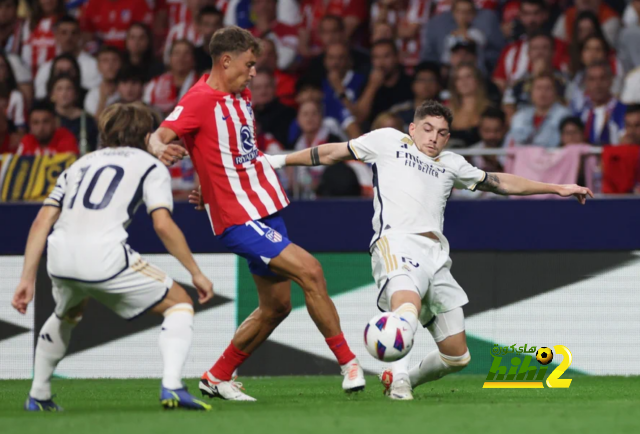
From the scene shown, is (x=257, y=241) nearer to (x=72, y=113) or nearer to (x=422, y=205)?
(x=422, y=205)

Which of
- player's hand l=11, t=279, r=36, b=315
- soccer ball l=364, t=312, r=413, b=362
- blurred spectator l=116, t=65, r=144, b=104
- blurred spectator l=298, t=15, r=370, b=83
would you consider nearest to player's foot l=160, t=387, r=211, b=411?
player's hand l=11, t=279, r=36, b=315

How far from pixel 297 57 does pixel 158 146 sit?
696 cm

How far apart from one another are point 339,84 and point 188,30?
2326mm

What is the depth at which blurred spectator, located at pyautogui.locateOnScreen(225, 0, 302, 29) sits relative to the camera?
12.8m

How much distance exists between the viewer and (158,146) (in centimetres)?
581

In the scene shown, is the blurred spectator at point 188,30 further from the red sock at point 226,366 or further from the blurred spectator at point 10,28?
the red sock at point 226,366

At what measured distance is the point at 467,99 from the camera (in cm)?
1079

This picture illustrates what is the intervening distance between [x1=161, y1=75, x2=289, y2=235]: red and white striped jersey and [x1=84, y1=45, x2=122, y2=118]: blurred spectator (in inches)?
236

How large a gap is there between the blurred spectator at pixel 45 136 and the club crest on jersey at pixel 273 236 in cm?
469

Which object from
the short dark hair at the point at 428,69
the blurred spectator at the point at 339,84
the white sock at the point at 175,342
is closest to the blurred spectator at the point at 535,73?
the short dark hair at the point at 428,69

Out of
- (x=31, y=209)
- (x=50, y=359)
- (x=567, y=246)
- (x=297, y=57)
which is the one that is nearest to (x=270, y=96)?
(x=297, y=57)

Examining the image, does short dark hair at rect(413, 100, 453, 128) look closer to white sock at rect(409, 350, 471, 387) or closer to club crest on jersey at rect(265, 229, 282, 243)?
club crest on jersey at rect(265, 229, 282, 243)

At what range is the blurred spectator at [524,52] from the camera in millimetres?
11562

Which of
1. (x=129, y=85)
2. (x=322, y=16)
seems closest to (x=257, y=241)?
(x=129, y=85)
